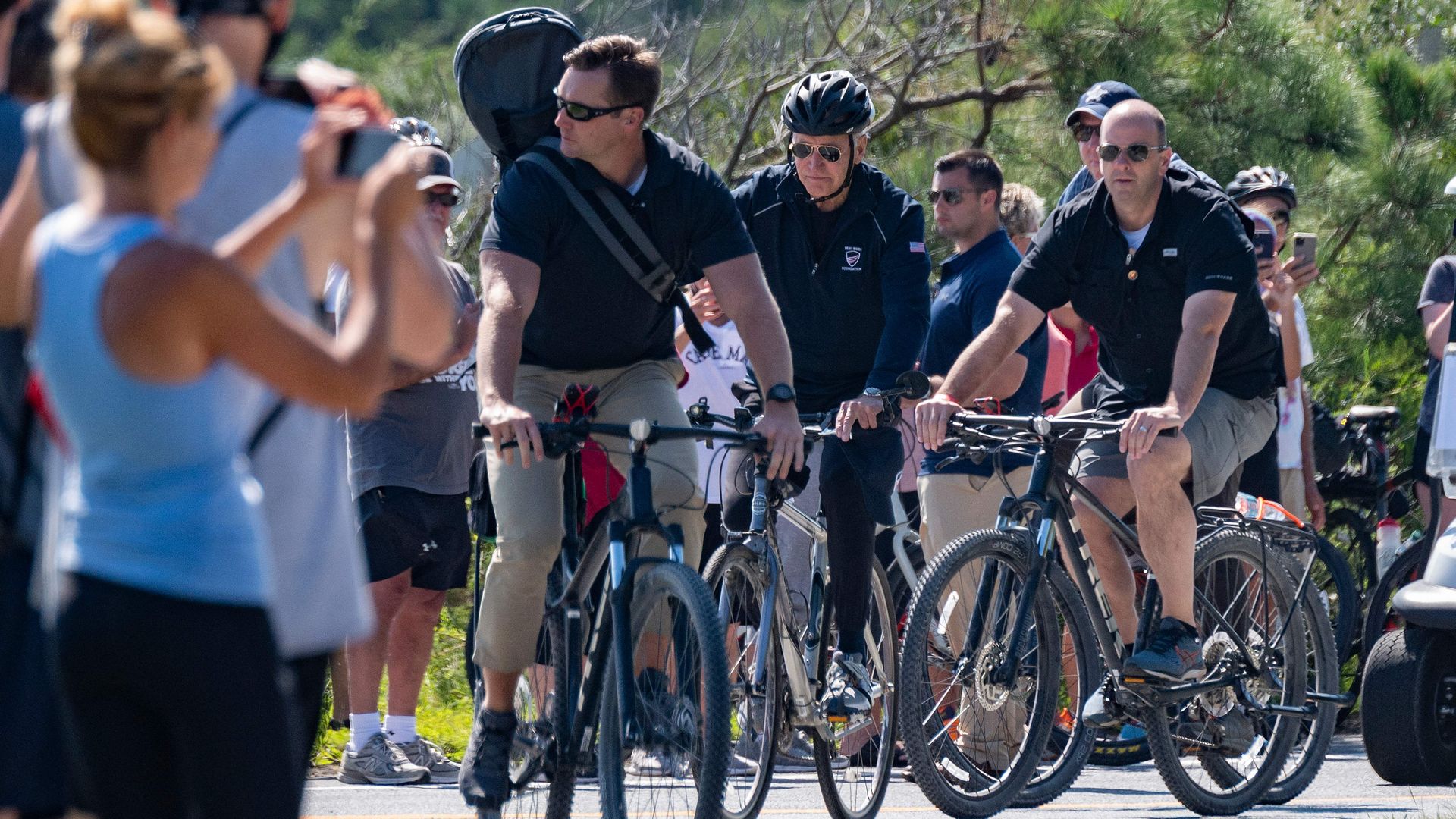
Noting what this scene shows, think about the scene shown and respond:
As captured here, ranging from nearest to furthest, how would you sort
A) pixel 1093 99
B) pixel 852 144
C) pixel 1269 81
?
pixel 852 144 → pixel 1093 99 → pixel 1269 81

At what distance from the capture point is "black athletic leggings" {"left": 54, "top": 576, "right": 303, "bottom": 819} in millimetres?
2979

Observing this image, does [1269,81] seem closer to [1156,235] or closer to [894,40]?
[894,40]

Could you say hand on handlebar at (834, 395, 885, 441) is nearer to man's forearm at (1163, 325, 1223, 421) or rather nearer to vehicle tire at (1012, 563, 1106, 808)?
vehicle tire at (1012, 563, 1106, 808)

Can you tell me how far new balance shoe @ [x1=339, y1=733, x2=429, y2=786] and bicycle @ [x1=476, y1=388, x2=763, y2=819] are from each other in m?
1.84

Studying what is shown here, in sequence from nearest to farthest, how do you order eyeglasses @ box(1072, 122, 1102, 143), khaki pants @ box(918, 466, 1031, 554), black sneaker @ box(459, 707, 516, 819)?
black sneaker @ box(459, 707, 516, 819)
khaki pants @ box(918, 466, 1031, 554)
eyeglasses @ box(1072, 122, 1102, 143)

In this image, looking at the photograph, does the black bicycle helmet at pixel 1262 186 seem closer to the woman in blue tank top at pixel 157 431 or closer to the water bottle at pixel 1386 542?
the water bottle at pixel 1386 542

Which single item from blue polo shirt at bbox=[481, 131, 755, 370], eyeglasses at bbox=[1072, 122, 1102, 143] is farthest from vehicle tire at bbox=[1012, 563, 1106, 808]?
eyeglasses at bbox=[1072, 122, 1102, 143]

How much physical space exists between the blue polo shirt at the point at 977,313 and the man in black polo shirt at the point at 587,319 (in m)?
2.26

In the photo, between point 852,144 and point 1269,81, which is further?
point 1269,81

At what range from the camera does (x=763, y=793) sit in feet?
19.4

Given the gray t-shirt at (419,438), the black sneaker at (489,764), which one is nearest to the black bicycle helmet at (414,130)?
the gray t-shirt at (419,438)

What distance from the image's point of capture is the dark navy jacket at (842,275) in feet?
23.3

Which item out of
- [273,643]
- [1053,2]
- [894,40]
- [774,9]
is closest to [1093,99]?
[1053,2]

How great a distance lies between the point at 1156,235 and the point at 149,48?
4328mm
